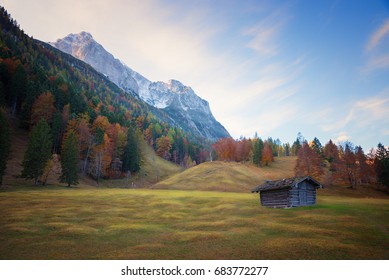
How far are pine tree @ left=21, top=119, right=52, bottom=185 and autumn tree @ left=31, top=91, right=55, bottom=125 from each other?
83.8 feet

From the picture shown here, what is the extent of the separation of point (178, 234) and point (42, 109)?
75.1m

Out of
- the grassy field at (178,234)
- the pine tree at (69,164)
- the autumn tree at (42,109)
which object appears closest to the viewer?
the grassy field at (178,234)

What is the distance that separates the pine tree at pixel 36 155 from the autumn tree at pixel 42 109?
2554 centimetres

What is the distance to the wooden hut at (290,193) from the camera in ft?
122

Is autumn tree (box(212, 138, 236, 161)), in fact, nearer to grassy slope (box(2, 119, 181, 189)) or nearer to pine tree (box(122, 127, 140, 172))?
grassy slope (box(2, 119, 181, 189))

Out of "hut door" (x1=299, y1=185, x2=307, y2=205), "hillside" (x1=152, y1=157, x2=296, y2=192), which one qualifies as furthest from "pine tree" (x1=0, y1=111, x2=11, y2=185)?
"hut door" (x1=299, y1=185, x2=307, y2=205)

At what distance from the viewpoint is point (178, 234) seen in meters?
21.5

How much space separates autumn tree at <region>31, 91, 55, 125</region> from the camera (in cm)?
7550

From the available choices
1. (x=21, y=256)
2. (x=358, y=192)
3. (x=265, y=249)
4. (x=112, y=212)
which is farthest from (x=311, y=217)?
(x=358, y=192)

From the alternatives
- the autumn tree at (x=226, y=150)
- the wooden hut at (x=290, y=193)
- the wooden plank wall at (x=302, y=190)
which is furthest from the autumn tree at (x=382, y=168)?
the autumn tree at (x=226, y=150)

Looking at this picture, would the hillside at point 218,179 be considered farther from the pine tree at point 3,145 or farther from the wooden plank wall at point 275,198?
the pine tree at point 3,145

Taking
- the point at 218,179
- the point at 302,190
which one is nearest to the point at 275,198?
the point at 302,190

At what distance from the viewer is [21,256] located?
49.9 ft

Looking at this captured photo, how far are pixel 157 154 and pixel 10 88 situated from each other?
73.9 metres
